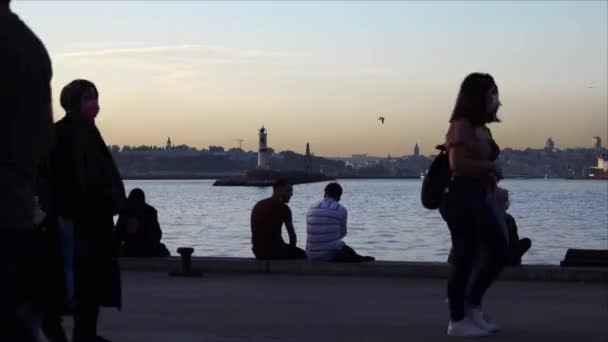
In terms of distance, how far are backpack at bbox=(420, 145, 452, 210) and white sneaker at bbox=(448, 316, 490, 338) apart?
0.79 m

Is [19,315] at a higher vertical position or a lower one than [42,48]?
lower

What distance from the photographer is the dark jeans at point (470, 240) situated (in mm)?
7984

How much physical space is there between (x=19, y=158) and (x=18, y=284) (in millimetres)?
322

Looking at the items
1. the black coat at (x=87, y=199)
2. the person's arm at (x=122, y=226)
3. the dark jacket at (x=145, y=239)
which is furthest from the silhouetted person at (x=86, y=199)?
the dark jacket at (x=145, y=239)

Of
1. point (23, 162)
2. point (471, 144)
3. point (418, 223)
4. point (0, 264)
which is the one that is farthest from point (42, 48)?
point (418, 223)

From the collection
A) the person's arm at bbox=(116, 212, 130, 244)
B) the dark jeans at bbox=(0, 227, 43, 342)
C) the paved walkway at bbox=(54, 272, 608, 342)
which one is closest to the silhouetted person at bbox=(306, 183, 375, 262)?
the paved walkway at bbox=(54, 272, 608, 342)

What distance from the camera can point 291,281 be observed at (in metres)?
11.6

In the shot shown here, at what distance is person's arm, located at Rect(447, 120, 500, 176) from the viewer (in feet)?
26.4

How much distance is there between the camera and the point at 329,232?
41.3ft

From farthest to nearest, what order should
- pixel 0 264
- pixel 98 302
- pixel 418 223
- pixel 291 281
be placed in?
pixel 418 223
pixel 291 281
pixel 98 302
pixel 0 264

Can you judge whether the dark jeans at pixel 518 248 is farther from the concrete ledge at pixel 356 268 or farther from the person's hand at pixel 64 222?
the person's hand at pixel 64 222

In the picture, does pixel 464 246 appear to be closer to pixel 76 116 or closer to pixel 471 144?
pixel 471 144

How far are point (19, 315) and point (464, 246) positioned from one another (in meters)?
5.18

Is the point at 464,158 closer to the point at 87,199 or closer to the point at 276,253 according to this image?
the point at 87,199
